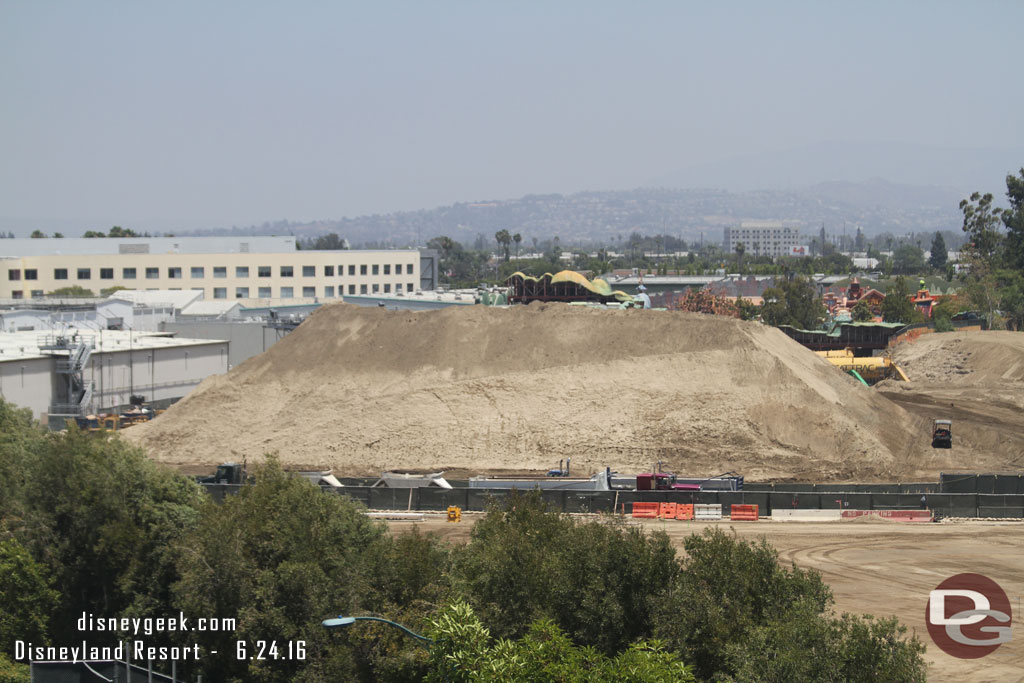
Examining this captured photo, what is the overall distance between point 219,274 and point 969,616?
3631 inches

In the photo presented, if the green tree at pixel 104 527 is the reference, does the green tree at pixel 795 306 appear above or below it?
above

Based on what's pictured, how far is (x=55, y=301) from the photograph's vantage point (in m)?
89.2

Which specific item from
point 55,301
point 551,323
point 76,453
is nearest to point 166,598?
point 76,453

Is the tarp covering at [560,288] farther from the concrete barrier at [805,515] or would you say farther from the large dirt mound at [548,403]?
the concrete barrier at [805,515]

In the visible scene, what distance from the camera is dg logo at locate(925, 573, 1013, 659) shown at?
2634 cm

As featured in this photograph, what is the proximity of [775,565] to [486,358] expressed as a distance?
3388 cm

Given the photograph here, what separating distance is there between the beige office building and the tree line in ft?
263

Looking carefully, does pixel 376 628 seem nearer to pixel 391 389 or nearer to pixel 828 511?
pixel 828 511

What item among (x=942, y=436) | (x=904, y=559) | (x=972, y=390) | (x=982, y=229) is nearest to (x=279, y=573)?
(x=904, y=559)

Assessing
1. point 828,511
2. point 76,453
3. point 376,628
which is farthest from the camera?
point 828,511

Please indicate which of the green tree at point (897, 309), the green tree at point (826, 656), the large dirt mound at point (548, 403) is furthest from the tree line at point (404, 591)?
the green tree at point (897, 309)

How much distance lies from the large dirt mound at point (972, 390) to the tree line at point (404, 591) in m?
28.4

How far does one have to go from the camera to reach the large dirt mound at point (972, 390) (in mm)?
50156

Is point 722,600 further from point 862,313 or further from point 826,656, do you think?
point 862,313
